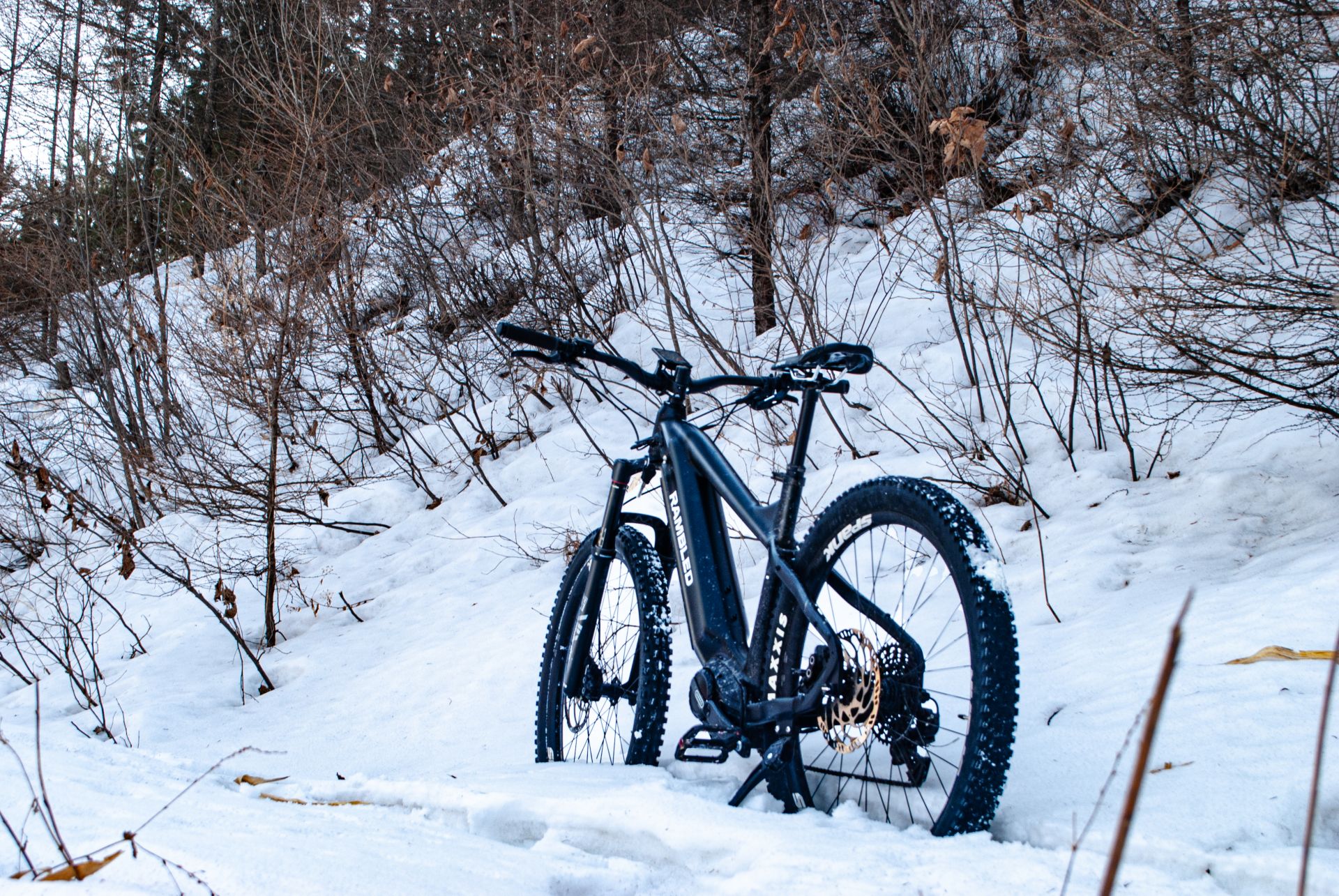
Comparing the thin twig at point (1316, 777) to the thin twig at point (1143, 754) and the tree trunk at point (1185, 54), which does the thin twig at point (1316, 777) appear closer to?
the thin twig at point (1143, 754)

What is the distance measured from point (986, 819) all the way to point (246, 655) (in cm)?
454

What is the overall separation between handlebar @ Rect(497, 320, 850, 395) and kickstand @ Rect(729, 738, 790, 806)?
85 cm

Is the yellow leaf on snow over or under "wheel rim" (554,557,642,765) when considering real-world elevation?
over

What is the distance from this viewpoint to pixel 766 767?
2084 mm

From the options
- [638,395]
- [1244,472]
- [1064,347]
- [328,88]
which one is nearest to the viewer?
[1244,472]

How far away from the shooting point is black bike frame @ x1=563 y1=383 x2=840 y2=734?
211 centimetres

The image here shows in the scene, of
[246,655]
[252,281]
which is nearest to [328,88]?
[252,281]

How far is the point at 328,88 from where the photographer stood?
832 centimetres

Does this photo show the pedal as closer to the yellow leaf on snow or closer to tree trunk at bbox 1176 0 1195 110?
the yellow leaf on snow

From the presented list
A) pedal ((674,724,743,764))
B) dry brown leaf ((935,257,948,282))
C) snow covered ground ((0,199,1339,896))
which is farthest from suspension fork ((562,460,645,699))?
dry brown leaf ((935,257,948,282))

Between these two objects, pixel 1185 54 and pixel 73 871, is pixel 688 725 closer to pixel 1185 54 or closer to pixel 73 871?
pixel 73 871

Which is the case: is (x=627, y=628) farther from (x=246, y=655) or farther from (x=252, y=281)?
(x=252, y=281)

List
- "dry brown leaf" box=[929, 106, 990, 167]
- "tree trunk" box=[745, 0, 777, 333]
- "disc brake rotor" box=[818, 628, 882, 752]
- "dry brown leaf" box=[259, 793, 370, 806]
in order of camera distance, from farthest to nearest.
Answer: "tree trunk" box=[745, 0, 777, 333] < "dry brown leaf" box=[929, 106, 990, 167] < "dry brown leaf" box=[259, 793, 370, 806] < "disc brake rotor" box=[818, 628, 882, 752]

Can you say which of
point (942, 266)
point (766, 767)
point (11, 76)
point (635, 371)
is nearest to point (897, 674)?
point (766, 767)
